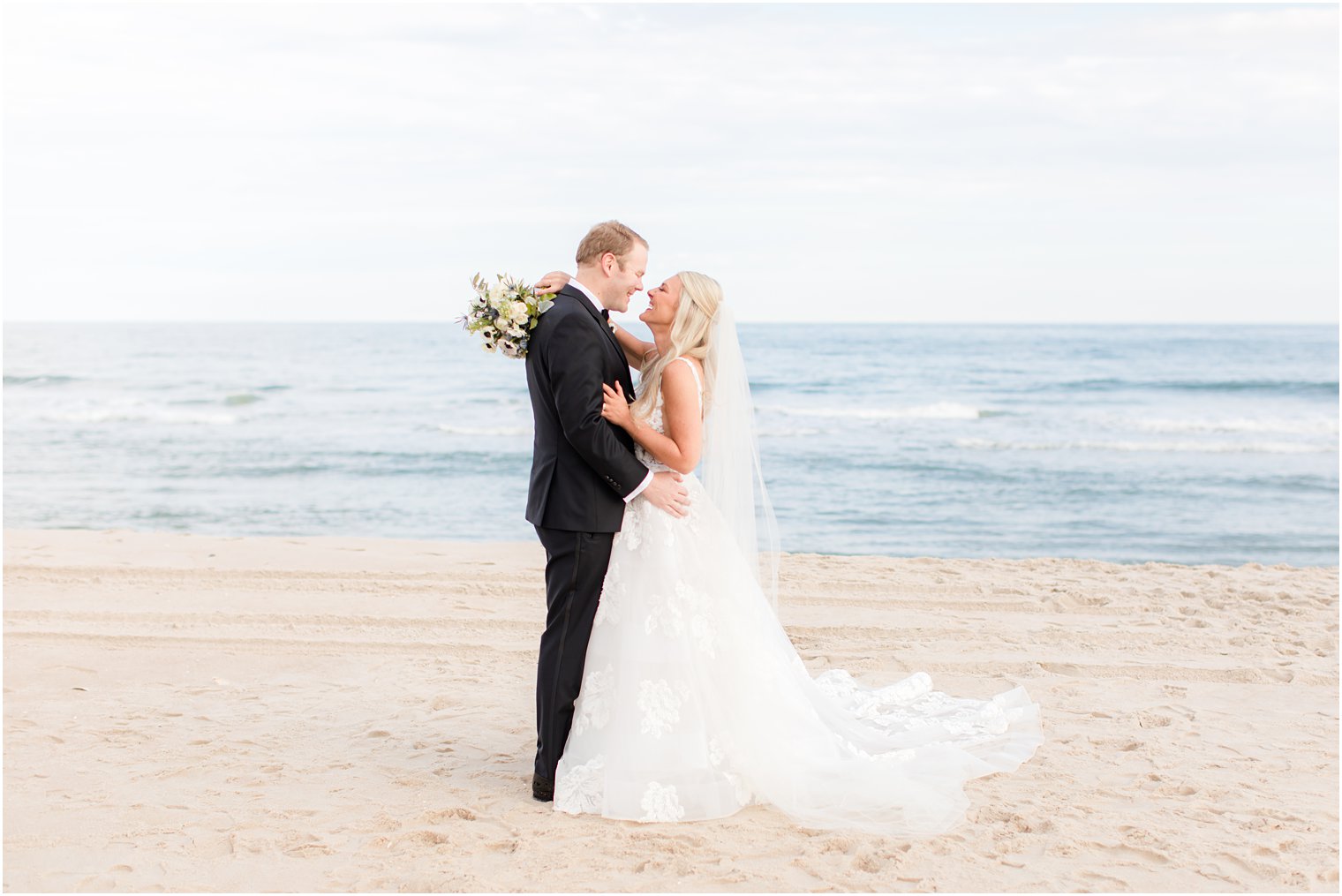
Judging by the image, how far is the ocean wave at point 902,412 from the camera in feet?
75.3

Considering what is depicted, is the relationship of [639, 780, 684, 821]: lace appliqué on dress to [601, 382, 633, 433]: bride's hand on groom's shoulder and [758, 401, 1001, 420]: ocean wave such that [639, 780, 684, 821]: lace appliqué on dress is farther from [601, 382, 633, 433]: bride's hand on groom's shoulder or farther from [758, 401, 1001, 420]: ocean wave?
[758, 401, 1001, 420]: ocean wave

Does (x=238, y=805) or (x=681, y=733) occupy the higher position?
(x=681, y=733)

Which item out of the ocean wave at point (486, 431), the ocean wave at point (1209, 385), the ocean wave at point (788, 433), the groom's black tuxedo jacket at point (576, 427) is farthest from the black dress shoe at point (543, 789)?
the ocean wave at point (1209, 385)

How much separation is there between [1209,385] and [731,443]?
2714cm

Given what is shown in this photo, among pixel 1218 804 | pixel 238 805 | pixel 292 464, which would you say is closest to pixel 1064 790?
pixel 1218 804

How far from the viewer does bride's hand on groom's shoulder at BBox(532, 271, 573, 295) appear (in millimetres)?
4180

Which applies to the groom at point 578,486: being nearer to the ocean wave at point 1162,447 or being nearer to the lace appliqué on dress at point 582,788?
→ the lace appliqué on dress at point 582,788

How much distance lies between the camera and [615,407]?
13.1 feet

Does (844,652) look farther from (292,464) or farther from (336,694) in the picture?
(292,464)

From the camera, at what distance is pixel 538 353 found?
159 inches

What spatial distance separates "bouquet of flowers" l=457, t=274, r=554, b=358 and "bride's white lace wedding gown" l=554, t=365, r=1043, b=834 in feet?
1.96

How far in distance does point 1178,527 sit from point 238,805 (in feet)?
36.0

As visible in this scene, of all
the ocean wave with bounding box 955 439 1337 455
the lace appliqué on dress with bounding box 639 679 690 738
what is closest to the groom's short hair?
the lace appliqué on dress with bounding box 639 679 690 738

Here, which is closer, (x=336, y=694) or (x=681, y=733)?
(x=681, y=733)
